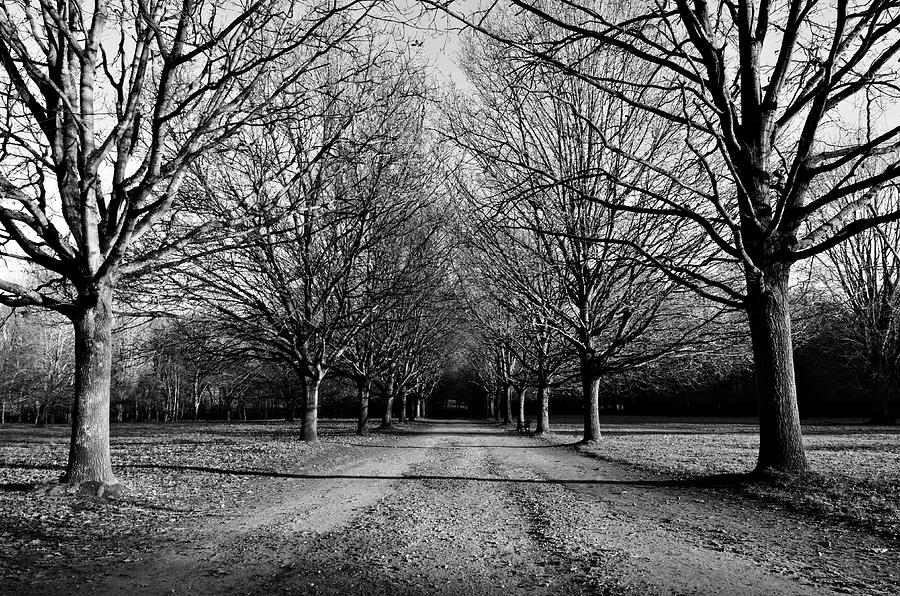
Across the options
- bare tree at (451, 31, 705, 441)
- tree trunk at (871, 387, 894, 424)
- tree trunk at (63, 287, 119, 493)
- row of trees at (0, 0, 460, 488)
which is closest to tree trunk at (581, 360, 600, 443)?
Answer: bare tree at (451, 31, 705, 441)

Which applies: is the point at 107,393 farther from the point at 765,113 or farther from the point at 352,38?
the point at 765,113

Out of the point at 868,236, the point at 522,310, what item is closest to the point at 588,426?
the point at 522,310

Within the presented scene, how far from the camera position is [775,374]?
8047 millimetres

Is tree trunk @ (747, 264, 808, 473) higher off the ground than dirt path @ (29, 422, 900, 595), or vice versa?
tree trunk @ (747, 264, 808, 473)

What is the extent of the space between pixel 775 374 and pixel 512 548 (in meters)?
5.33

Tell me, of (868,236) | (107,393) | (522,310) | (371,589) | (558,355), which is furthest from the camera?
(868,236)

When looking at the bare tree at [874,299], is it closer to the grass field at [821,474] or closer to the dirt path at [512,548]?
the grass field at [821,474]

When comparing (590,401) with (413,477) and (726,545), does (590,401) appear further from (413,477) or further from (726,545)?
(726,545)

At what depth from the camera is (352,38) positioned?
7535 mm

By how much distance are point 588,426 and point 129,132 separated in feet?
44.4

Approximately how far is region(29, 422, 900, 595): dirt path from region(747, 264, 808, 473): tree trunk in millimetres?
1158

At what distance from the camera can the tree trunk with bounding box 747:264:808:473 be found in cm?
785

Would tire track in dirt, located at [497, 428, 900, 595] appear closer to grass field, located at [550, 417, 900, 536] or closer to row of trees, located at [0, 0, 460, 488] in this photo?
grass field, located at [550, 417, 900, 536]

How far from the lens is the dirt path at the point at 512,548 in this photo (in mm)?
3863
